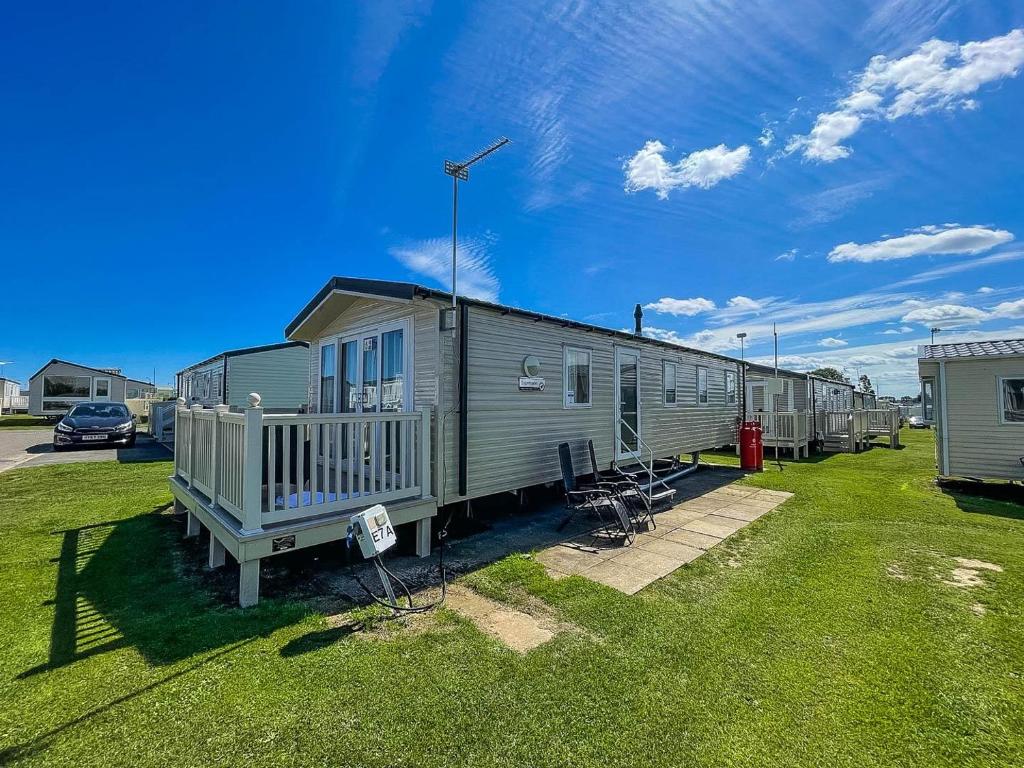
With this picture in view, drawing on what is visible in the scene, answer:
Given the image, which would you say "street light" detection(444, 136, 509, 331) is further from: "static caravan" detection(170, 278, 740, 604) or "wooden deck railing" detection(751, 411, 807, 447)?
"wooden deck railing" detection(751, 411, 807, 447)

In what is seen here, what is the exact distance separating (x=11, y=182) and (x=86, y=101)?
31.1 feet

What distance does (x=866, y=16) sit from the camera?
6.63 meters

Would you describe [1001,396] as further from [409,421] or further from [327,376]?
[327,376]

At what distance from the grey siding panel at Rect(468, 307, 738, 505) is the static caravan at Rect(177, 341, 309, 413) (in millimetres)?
10373

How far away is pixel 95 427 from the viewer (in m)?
15.0

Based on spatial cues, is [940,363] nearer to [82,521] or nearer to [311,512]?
[311,512]

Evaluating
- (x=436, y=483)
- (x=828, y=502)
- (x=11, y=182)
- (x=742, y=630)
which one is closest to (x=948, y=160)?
(x=828, y=502)

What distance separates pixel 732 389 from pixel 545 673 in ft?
39.5

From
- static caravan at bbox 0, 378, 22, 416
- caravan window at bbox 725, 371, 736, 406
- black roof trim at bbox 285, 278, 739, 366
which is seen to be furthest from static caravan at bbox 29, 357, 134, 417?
caravan window at bbox 725, 371, 736, 406

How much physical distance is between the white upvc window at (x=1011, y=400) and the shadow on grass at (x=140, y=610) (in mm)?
13196

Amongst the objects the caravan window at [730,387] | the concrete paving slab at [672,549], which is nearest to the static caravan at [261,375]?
the concrete paving slab at [672,549]

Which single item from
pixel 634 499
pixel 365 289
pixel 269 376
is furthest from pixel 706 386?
pixel 269 376

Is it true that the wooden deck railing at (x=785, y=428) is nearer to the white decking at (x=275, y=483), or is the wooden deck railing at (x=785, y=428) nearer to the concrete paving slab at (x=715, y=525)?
the concrete paving slab at (x=715, y=525)

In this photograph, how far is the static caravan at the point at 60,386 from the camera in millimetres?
30688
